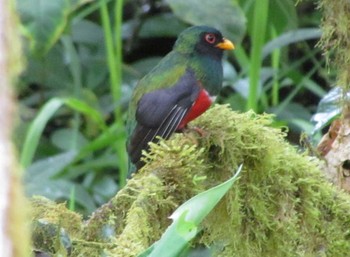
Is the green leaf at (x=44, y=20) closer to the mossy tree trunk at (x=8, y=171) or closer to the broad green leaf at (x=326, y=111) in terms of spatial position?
the broad green leaf at (x=326, y=111)

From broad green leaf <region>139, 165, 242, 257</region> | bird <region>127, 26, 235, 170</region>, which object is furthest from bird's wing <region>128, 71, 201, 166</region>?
broad green leaf <region>139, 165, 242, 257</region>

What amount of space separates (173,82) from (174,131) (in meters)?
→ 0.33

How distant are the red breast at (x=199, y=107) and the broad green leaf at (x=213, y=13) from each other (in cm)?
42

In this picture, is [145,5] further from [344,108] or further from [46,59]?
[344,108]

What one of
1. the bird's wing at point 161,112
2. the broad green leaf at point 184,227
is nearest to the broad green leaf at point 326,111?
the bird's wing at point 161,112

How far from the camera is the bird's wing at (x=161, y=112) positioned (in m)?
2.66

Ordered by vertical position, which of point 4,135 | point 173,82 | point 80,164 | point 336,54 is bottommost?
point 80,164

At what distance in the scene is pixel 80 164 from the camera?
13.4 feet

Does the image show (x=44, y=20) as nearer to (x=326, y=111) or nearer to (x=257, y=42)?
(x=257, y=42)

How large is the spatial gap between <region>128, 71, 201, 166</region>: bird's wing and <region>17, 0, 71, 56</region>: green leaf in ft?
1.47

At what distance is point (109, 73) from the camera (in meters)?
4.44

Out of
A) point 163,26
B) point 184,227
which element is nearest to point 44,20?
point 163,26

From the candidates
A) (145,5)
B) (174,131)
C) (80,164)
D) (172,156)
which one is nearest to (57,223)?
(172,156)

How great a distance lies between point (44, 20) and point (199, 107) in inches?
28.9
